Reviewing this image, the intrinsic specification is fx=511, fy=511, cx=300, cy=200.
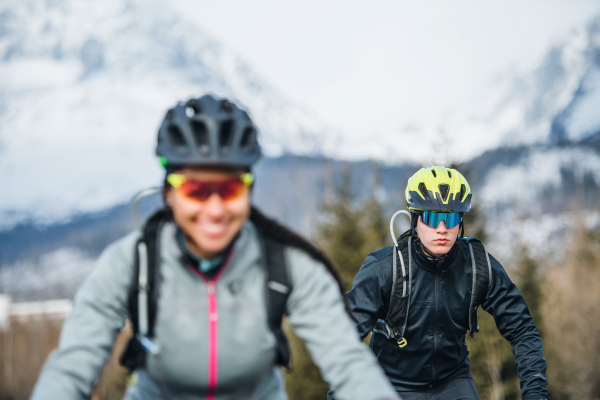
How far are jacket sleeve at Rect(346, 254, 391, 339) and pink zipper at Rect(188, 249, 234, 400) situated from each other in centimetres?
171

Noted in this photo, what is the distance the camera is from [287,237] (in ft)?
8.07

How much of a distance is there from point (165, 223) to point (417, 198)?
2539 millimetres

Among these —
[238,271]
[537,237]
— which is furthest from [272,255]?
[537,237]

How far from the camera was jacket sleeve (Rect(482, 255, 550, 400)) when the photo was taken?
149 inches

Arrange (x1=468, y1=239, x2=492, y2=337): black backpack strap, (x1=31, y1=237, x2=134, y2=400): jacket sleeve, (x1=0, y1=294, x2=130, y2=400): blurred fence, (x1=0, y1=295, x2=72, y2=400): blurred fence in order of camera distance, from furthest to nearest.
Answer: (x1=0, y1=295, x2=72, y2=400): blurred fence, (x1=0, y1=294, x2=130, y2=400): blurred fence, (x1=468, y1=239, x2=492, y2=337): black backpack strap, (x1=31, y1=237, x2=134, y2=400): jacket sleeve

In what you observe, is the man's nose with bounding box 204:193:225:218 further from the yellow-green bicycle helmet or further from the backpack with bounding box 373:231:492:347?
the yellow-green bicycle helmet

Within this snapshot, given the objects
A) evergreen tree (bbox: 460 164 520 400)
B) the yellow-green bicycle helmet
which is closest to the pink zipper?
the yellow-green bicycle helmet

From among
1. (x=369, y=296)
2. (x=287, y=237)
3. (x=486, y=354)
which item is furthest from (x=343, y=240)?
(x=287, y=237)

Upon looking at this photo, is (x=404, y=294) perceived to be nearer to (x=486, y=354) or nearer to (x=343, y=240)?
(x=343, y=240)

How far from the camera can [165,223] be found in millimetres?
2467

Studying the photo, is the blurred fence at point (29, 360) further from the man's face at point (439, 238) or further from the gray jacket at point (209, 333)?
the gray jacket at point (209, 333)

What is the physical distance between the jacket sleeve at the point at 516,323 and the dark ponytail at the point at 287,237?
6.53 ft

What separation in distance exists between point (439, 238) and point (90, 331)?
2830 millimetres

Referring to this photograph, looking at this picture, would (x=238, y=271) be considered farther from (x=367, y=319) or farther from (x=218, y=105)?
(x=367, y=319)
